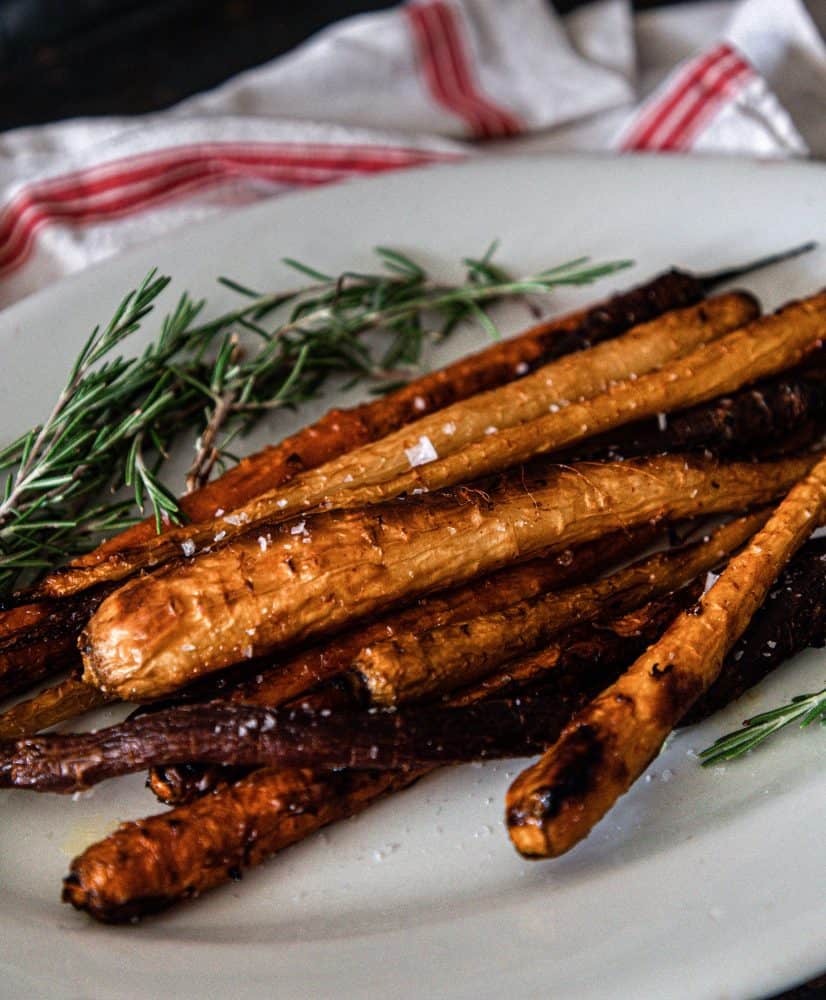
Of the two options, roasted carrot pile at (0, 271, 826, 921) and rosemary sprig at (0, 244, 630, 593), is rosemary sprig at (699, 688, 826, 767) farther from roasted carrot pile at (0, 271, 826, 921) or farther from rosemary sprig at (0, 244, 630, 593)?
rosemary sprig at (0, 244, 630, 593)

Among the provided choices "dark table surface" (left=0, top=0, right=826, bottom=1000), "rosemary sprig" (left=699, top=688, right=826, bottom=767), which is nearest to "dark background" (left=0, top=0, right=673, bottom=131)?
"dark table surface" (left=0, top=0, right=826, bottom=1000)

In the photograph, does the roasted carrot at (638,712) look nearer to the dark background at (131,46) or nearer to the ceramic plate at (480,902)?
the ceramic plate at (480,902)

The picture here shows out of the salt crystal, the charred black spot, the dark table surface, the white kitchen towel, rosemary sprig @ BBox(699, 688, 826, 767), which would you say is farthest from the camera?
the dark table surface

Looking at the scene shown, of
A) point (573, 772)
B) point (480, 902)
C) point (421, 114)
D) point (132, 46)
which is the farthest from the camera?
point (132, 46)

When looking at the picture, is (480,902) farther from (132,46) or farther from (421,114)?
(132,46)

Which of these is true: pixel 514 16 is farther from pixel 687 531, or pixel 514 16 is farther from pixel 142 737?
pixel 142 737

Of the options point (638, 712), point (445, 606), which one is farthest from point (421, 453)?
point (638, 712)
